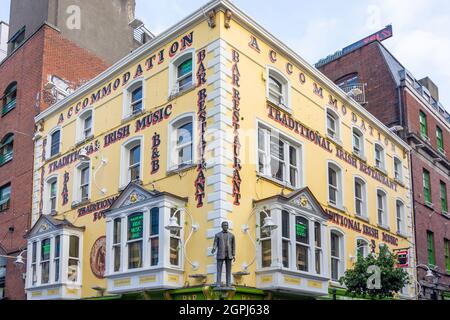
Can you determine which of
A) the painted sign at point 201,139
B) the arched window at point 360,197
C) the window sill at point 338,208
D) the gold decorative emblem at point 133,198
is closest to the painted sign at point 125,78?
the painted sign at point 201,139

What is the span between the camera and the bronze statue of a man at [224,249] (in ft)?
53.7

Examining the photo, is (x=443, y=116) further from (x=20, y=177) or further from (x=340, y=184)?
(x=20, y=177)

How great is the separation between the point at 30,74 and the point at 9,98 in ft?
8.74

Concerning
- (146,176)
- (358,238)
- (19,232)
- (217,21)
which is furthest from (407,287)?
(19,232)

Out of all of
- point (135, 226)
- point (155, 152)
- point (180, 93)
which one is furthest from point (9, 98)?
point (135, 226)

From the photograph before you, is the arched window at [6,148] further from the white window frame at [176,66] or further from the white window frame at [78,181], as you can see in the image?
the white window frame at [176,66]

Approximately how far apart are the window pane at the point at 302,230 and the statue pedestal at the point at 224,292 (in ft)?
12.7

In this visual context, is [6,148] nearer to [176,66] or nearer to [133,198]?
[133,198]

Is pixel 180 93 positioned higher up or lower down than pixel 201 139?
higher up

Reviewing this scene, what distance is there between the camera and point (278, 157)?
21.0 metres

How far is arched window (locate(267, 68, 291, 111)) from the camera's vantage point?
21491 mm

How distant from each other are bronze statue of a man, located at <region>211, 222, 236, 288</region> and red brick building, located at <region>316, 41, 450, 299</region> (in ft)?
50.6

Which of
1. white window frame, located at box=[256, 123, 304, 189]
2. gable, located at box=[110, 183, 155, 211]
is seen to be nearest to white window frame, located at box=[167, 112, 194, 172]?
gable, located at box=[110, 183, 155, 211]

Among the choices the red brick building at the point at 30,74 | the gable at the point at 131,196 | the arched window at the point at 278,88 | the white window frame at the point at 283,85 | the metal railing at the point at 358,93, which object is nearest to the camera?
the gable at the point at 131,196
